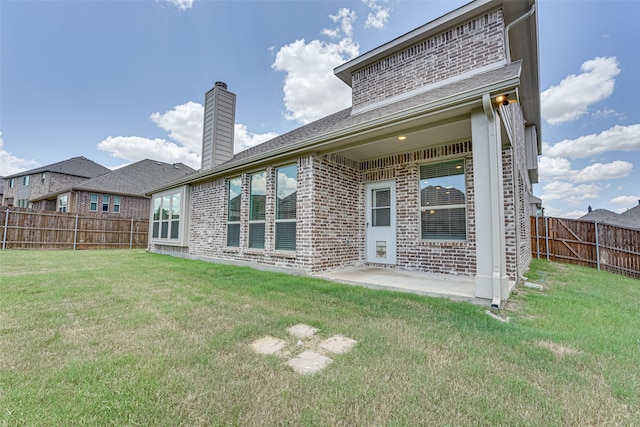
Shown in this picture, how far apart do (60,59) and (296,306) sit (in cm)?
1486

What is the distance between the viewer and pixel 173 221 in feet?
33.8

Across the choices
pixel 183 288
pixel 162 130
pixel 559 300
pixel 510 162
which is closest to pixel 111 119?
pixel 162 130

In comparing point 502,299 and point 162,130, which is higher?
point 162,130

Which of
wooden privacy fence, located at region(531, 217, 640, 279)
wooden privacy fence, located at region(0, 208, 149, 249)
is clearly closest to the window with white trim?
wooden privacy fence, located at region(0, 208, 149, 249)

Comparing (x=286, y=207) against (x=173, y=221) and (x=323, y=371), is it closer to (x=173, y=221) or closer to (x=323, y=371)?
(x=323, y=371)

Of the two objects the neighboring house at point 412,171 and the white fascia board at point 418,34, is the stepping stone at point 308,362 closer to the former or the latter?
the neighboring house at point 412,171

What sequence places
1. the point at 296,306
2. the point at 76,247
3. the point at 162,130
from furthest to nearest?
the point at 162,130, the point at 76,247, the point at 296,306

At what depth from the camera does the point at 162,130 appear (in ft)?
59.8

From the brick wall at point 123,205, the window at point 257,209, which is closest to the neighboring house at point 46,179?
the brick wall at point 123,205

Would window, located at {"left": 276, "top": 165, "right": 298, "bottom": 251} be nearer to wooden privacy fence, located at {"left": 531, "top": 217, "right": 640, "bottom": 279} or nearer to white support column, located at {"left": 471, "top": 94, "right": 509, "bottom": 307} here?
white support column, located at {"left": 471, "top": 94, "right": 509, "bottom": 307}

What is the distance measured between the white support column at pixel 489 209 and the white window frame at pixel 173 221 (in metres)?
8.97

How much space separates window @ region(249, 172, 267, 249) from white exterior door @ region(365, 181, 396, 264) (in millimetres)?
2618

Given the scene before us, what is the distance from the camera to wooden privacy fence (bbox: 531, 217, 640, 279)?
7771 mm

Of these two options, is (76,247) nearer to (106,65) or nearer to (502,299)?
(106,65)
